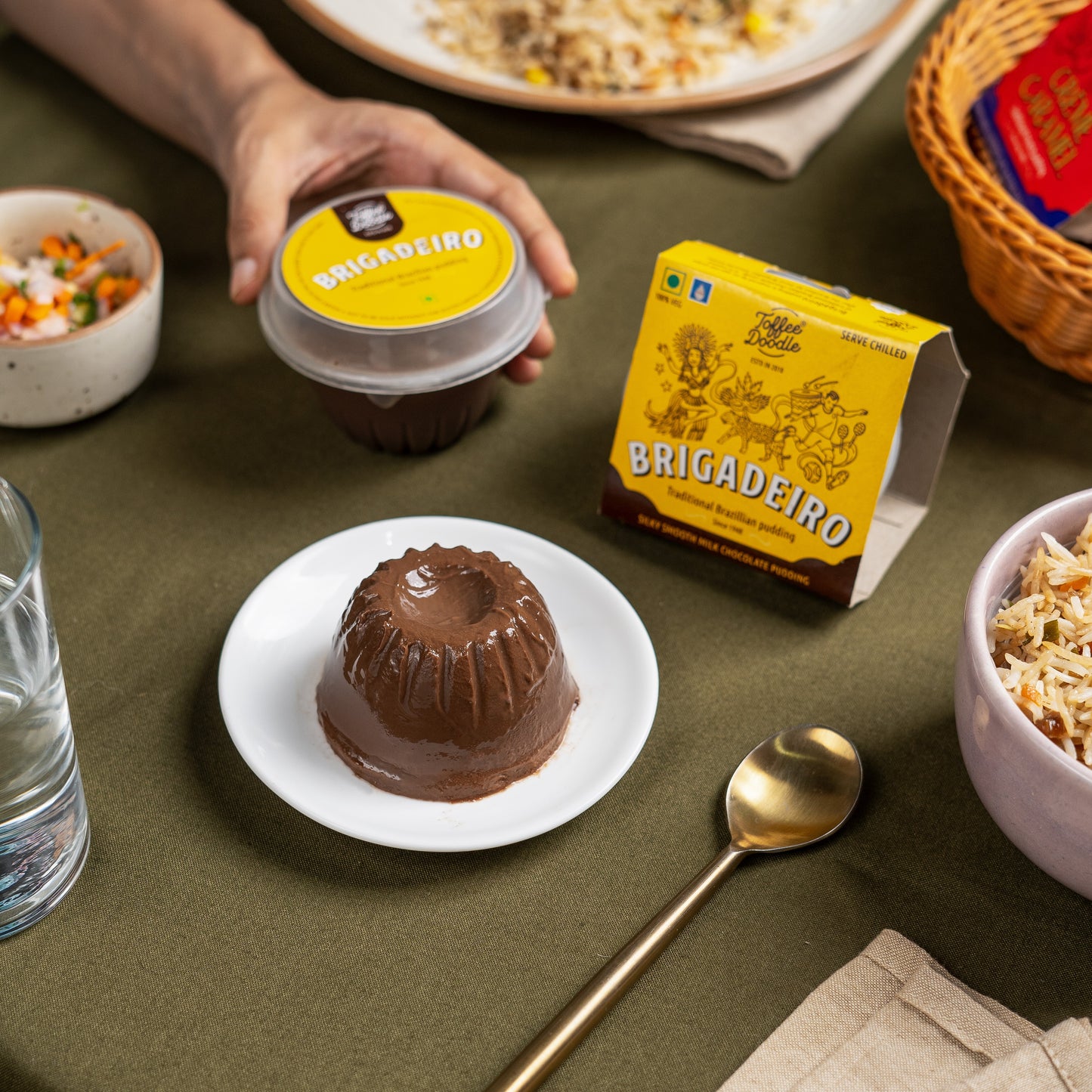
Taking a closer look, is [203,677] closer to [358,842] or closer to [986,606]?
→ [358,842]

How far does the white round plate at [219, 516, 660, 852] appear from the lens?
863mm

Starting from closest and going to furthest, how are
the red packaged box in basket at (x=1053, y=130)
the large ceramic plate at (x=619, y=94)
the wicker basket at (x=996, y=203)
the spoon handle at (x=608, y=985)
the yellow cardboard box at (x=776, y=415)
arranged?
1. the spoon handle at (x=608, y=985)
2. the yellow cardboard box at (x=776, y=415)
3. the wicker basket at (x=996, y=203)
4. the red packaged box in basket at (x=1053, y=130)
5. the large ceramic plate at (x=619, y=94)

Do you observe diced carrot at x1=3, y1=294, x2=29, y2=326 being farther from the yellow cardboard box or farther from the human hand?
the yellow cardboard box

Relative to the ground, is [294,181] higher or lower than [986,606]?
lower

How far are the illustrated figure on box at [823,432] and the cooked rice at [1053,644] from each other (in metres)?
0.19

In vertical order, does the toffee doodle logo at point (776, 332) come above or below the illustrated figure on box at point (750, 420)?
above

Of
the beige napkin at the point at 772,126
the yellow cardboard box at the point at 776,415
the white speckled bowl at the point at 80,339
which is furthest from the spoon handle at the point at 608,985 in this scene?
the beige napkin at the point at 772,126

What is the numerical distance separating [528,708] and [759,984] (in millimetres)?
260

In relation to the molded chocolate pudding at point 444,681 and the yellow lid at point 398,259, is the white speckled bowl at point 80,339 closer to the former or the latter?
the yellow lid at point 398,259

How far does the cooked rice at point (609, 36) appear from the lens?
1532mm

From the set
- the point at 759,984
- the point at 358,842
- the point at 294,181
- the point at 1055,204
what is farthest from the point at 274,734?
the point at 1055,204

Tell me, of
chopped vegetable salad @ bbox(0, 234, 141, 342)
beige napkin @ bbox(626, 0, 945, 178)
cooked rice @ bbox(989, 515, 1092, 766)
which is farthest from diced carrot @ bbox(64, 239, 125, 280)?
cooked rice @ bbox(989, 515, 1092, 766)

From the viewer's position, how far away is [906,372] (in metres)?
0.97

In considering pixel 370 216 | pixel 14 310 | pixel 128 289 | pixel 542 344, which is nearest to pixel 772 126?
pixel 542 344
